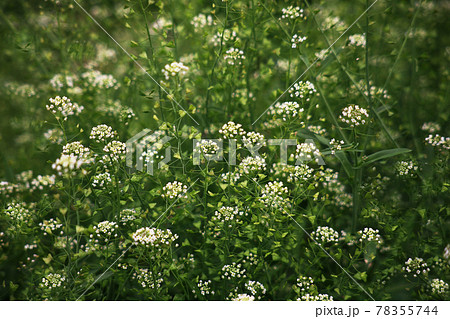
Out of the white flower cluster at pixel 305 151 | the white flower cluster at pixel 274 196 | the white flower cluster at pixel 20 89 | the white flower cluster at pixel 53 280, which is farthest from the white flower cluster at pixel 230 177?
the white flower cluster at pixel 20 89

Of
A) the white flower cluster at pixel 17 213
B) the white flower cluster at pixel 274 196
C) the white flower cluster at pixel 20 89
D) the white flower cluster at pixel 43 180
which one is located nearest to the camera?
the white flower cluster at pixel 274 196

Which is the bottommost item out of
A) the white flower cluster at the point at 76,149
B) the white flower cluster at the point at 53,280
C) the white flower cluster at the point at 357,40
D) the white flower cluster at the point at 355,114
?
the white flower cluster at the point at 53,280

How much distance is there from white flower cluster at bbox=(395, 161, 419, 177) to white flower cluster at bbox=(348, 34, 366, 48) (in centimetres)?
55

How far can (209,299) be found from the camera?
145cm

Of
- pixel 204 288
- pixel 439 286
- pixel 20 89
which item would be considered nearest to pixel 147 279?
pixel 204 288

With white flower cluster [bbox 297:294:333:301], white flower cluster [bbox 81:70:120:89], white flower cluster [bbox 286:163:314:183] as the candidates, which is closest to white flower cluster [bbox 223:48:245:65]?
white flower cluster [bbox 286:163:314:183]

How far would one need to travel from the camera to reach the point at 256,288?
4.50 feet

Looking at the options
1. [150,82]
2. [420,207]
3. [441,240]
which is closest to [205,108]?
[150,82]

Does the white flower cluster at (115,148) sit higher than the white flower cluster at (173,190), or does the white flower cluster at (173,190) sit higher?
the white flower cluster at (115,148)

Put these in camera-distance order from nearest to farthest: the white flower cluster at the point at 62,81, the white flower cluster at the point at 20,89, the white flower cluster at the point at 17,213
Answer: the white flower cluster at the point at 17,213
the white flower cluster at the point at 62,81
the white flower cluster at the point at 20,89

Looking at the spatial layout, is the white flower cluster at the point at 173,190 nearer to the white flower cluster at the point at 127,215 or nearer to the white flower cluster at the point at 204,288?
the white flower cluster at the point at 127,215

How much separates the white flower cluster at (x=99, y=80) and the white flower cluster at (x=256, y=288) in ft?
3.59

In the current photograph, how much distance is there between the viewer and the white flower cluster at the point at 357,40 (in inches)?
61.6
